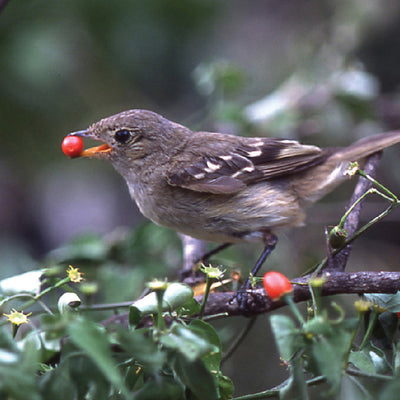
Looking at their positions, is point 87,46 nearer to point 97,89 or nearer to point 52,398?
point 97,89

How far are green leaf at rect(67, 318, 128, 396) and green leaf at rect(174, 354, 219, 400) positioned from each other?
0.92 feet

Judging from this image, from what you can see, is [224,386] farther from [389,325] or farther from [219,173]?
[219,173]

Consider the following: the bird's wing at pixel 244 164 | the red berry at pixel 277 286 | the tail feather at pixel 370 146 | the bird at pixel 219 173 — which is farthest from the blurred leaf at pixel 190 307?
the tail feather at pixel 370 146

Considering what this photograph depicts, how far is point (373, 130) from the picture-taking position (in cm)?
507

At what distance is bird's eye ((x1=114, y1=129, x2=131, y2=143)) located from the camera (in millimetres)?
3930

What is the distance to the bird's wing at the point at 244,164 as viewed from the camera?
375 centimetres

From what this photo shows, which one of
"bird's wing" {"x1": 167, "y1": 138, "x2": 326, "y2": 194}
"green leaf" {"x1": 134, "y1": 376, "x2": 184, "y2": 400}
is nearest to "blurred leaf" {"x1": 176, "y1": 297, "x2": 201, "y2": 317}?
"green leaf" {"x1": 134, "y1": 376, "x2": 184, "y2": 400}

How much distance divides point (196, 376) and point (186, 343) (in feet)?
0.51

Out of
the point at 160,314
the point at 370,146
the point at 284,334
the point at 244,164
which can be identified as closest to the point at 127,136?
the point at 244,164

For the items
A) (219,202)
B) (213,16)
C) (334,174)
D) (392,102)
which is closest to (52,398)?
(219,202)

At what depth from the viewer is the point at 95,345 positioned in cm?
142

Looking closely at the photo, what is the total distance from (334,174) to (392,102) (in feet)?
6.15

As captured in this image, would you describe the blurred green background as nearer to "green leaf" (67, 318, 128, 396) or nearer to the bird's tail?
the bird's tail

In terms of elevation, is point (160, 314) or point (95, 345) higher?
point (160, 314)
